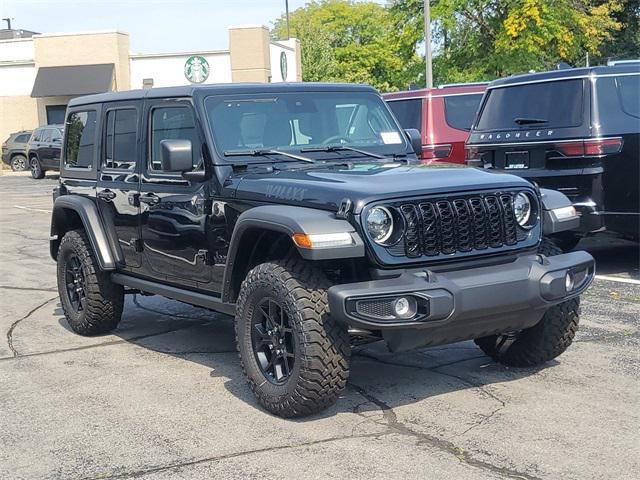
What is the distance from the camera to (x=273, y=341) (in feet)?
17.2

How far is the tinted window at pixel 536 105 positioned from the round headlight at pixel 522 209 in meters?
3.49

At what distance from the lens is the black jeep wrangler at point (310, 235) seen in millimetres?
4879

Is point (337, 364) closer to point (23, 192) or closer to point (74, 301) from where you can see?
point (74, 301)

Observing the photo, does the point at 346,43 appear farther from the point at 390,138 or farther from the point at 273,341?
the point at 273,341

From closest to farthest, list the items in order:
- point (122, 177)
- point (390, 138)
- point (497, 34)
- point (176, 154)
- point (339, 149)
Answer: point (176, 154) < point (339, 149) < point (390, 138) < point (122, 177) < point (497, 34)

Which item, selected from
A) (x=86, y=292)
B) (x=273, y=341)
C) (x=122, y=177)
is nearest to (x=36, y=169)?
(x=86, y=292)

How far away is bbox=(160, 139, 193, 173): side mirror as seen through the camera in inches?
225

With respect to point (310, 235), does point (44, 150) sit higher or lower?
higher

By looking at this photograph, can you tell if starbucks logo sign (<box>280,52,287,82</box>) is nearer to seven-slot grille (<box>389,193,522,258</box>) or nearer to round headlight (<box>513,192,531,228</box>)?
round headlight (<box>513,192,531,228</box>)

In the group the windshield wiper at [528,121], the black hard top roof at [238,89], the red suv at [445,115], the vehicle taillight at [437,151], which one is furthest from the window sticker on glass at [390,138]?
the red suv at [445,115]

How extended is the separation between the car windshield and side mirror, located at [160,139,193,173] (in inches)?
10.2

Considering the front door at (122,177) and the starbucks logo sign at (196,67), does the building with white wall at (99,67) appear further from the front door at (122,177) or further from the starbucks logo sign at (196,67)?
the front door at (122,177)

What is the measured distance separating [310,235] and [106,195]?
2.84m

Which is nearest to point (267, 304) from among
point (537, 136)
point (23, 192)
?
point (537, 136)
